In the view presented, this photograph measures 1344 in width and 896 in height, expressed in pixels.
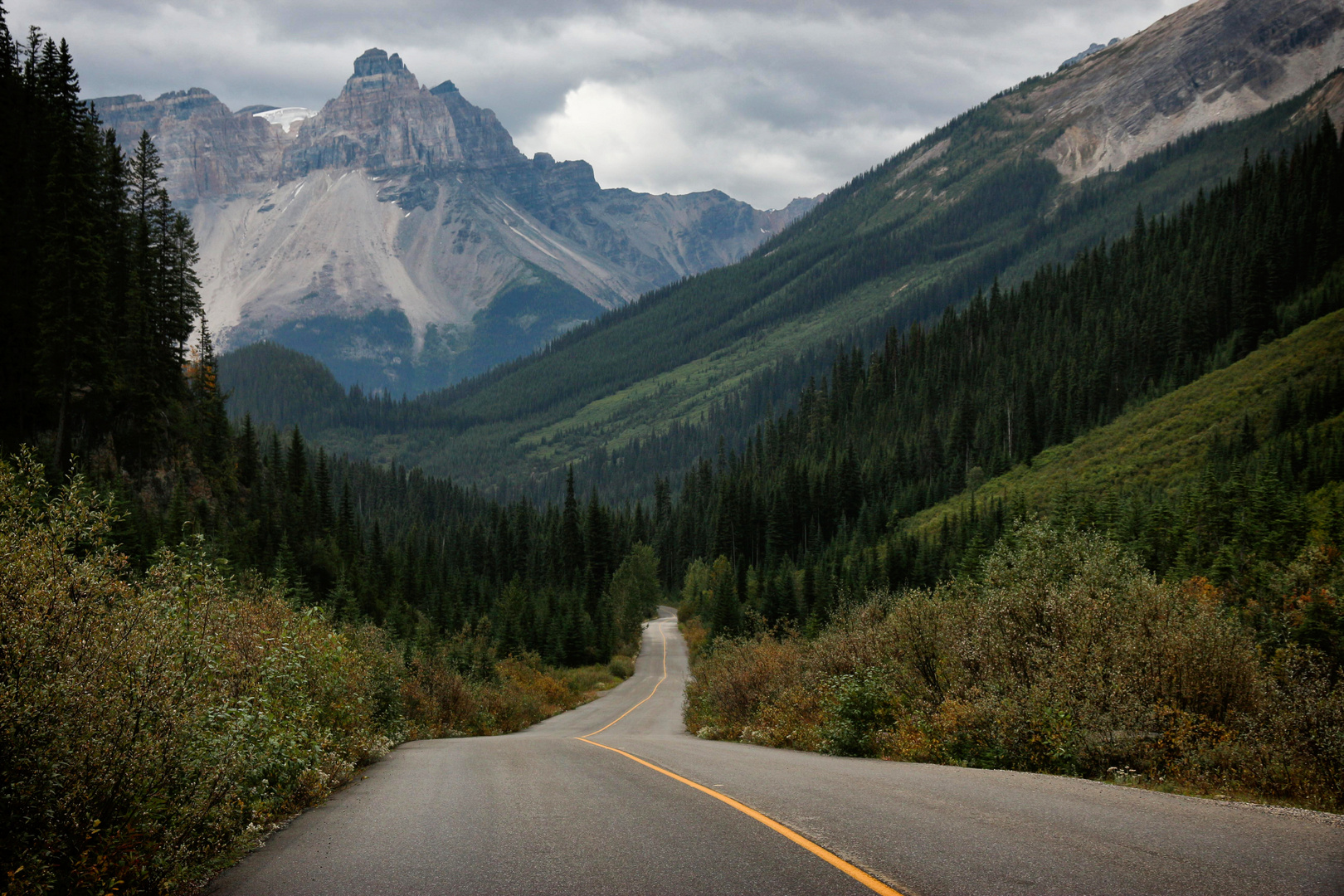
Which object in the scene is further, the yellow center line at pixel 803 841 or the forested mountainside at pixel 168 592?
the forested mountainside at pixel 168 592

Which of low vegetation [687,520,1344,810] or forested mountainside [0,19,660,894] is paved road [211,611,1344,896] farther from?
low vegetation [687,520,1344,810]

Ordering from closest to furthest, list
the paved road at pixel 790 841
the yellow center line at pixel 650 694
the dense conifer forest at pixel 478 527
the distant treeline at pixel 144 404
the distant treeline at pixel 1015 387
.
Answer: the paved road at pixel 790 841, the dense conifer forest at pixel 478 527, the yellow center line at pixel 650 694, the distant treeline at pixel 144 404, the distant treeline at pixel 1015 387

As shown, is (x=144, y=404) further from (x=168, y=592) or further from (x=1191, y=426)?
(x=1191, y=426)

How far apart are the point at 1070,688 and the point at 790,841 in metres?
9.27

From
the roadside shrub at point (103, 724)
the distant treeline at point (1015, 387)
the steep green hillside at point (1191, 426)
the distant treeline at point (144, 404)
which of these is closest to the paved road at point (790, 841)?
the roadside shrub at point (103, 724)

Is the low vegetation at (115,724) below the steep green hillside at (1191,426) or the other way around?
below

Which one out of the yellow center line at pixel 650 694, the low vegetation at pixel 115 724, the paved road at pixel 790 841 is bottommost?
the yellow center line at pixel 650 694

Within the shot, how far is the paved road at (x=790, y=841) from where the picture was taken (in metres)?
7.05

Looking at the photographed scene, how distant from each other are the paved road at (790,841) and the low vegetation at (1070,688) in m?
1.75

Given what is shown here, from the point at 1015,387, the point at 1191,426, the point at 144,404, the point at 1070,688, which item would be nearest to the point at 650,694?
the point at 144,404

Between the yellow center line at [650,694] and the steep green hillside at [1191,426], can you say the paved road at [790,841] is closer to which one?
the yellow center line at [650,694]

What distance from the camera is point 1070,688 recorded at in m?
15.3

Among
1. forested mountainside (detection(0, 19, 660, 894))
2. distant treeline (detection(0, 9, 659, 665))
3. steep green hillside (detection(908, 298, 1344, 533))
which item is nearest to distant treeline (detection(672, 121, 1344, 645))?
steep green hillside (detection(908, 298, 1344, 533))

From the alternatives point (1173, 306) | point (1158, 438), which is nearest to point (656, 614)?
point (1158, 438)
